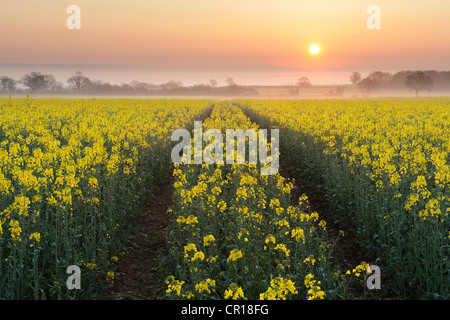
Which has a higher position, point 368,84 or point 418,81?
point 368,84

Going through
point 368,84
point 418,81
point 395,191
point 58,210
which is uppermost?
point 368,84

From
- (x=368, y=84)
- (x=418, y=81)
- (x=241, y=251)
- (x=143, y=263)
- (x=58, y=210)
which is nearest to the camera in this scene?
(x=241, y=251)

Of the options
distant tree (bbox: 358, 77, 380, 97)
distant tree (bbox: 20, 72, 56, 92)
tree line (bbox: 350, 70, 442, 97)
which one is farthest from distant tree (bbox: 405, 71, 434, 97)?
distant tree (bbox: 20, 72, 56, 92)

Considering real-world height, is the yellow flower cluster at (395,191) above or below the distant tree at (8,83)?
below

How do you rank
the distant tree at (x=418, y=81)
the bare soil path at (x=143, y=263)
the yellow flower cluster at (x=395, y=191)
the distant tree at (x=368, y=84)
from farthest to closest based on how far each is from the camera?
the distant tree at (x=368, y=84), the distant tree at (x=418, y=81), the bare soil path at (x=143, y=263), the yellow flower cluster at (x=395, y=191)

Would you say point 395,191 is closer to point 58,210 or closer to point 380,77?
point 58,210

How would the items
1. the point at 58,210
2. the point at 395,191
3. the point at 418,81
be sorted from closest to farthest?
the point at 58,210 < the point at 395,191 < the point at 418,81

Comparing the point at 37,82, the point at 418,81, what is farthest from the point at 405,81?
the point at 37,82

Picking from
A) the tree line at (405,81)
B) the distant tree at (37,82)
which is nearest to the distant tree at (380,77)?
the tree line at (405,81)

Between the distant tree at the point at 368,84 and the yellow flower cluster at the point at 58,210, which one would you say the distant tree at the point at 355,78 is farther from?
the yellow flower cluster at the point at 58,210

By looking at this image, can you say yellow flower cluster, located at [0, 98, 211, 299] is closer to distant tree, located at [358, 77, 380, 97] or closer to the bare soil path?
the bare soil path
